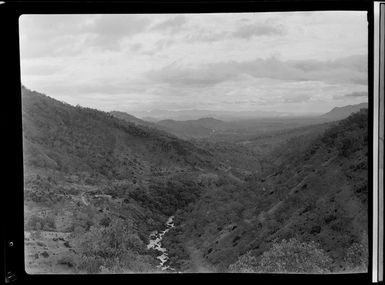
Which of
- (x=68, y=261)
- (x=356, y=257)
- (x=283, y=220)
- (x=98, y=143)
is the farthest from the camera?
(x=98, y=143)

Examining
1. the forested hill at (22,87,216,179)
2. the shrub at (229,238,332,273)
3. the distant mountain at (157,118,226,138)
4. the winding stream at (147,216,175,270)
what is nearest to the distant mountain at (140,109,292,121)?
the distant mountain at (157,118,226,138)

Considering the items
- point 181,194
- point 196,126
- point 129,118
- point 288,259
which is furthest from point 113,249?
point 288,259

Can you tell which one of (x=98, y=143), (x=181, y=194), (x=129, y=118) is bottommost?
(x=181, y=194)

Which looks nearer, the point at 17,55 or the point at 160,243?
the point at 17,55

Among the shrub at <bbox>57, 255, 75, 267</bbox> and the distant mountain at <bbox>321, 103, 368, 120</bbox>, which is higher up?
the distant mountain at <bbox>321, 103, 368, 120</bbox>

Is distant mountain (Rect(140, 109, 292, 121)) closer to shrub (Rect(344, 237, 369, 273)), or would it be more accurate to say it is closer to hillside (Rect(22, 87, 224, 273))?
hillside (Rect(22, 87, 224, 273))

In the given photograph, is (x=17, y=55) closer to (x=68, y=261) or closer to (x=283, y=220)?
(x=68, y=261)

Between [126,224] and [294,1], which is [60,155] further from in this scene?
[294,1]

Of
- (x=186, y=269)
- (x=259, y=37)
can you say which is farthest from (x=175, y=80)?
(x=186, y=269)
